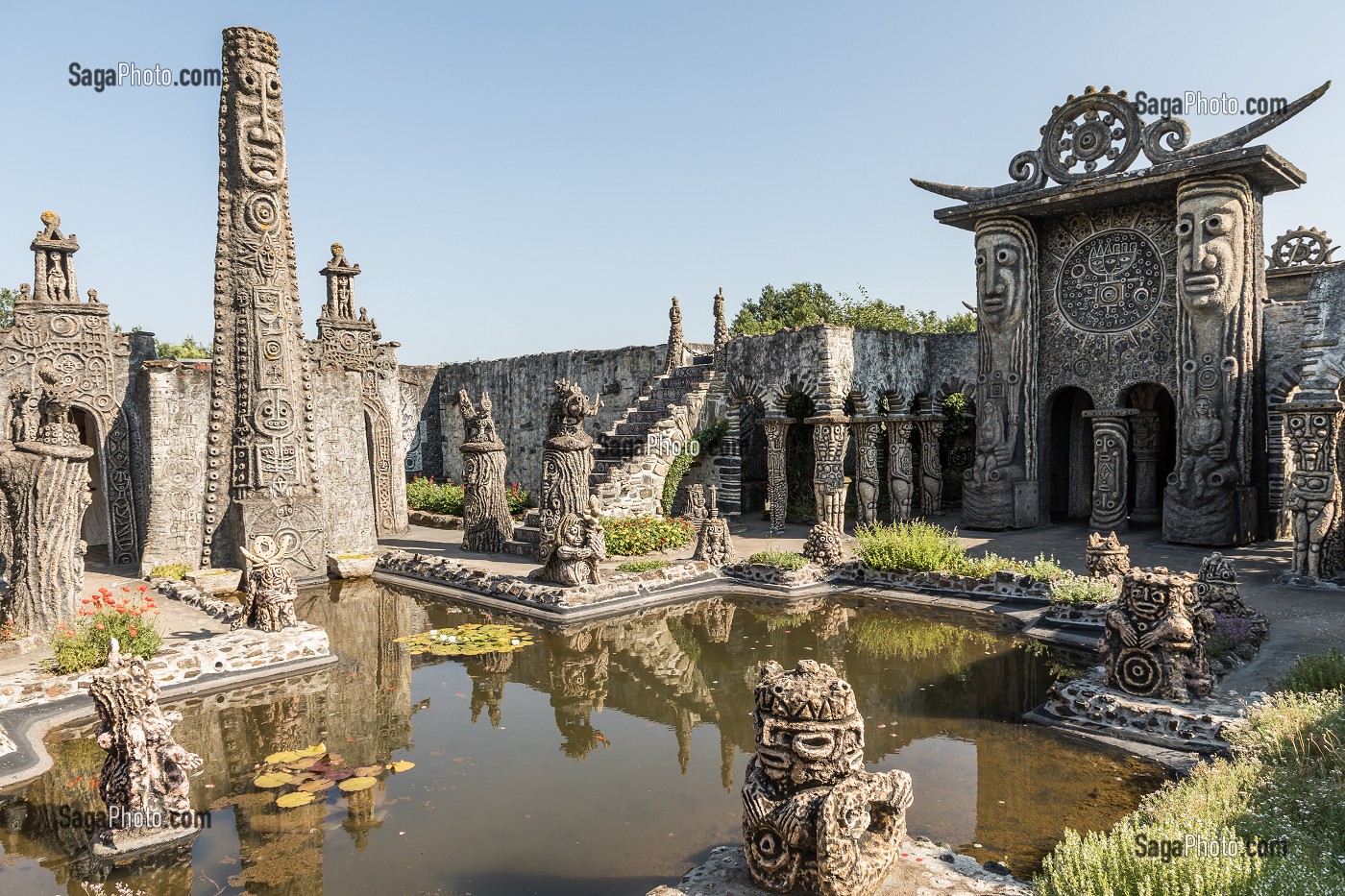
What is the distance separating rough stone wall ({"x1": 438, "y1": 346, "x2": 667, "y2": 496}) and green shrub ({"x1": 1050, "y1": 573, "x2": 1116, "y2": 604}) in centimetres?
1214

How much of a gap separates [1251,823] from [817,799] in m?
2.35

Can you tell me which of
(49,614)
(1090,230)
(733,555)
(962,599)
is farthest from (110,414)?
(1090,230)

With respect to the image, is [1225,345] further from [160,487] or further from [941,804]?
[160,487]

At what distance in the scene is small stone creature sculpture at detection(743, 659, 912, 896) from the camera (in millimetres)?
4258

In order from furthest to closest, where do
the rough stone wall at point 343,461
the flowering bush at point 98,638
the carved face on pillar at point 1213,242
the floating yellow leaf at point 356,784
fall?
the rough stone wall at point 343,461
the carved face on pillar at point 1213,242
the flowering bush at point 98,638
the floating yellow leaf at point 356,784

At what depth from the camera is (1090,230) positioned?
1638 cm

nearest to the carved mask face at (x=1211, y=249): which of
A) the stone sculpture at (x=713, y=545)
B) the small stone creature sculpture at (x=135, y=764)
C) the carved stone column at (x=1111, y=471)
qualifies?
the carved stone column at (x=1111, y=471)

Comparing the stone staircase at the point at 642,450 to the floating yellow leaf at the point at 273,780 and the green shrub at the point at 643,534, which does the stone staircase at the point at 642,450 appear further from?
the floating yellow leaf at the point at 273,780

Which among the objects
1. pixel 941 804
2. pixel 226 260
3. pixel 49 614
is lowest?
pixel 941 804

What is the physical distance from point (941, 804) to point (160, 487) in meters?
12.5

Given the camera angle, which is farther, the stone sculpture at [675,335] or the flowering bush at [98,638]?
the stone sculpture at [675,335]

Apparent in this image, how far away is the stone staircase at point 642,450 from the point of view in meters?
16.3

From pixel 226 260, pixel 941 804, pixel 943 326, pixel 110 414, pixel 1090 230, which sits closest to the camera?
pixel 941 804

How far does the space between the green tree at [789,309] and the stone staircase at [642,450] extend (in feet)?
45.0
